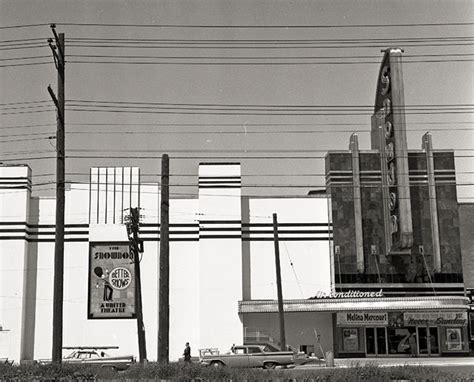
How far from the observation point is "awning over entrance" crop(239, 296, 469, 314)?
50875mm

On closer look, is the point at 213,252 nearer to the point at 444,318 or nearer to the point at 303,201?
the point at 303,201

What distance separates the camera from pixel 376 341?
5238 centimetres

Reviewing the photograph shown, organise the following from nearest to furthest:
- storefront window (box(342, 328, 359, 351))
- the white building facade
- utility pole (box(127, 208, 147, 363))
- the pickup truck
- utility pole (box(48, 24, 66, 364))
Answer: utility pole (box(48, 24, 66, 364)) → the pickup truck → utility pole (box(127, 208, 147, 363)) → the white building facade → storefront window (box(342, 328, 359, 351))

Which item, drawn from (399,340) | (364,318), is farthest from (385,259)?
(399,340)

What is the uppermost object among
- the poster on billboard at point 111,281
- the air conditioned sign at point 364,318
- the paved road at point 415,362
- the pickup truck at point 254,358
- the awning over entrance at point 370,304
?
the poster on billboard at point 111,281

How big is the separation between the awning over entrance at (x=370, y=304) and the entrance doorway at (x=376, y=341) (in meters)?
2.14

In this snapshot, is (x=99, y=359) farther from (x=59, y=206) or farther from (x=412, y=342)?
(x=412, y=342)

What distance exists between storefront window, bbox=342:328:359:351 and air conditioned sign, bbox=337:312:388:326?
42.8 inches

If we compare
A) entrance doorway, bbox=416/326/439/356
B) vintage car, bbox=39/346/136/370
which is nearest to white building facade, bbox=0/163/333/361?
entrance doorway, bbox=416/326/439/356

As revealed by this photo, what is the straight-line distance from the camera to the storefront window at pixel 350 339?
52344 millimetres

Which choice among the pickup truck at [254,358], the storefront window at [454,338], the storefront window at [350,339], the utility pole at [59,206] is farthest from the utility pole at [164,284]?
the storefront window at [454,338]

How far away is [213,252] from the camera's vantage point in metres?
52.0

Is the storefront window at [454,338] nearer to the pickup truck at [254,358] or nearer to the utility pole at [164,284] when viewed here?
the pickup truck at [254,358]

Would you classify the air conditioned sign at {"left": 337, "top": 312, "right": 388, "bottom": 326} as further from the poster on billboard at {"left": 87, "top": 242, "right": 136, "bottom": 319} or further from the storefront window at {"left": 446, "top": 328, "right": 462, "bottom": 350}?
the poster on billboard at {"left": 87, "top": 242, "right": 136, "bottom": 319}
